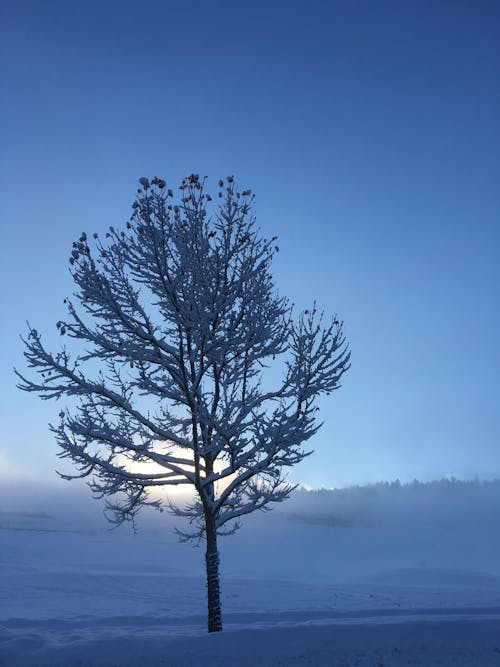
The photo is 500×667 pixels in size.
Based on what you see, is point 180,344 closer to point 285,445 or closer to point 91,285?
point 91,285

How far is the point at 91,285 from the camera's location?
11086 mm

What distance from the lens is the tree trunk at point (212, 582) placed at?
11391mm

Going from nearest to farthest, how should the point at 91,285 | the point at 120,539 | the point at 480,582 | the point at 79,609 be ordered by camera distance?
the point at 91,285
the point at 79,609
the point at 480,582
the point at 120,539

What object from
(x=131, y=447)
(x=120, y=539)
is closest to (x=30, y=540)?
(x=120, y=539)

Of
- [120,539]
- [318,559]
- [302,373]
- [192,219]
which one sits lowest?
[318,559]

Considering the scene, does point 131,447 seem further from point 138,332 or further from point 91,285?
point 91,285

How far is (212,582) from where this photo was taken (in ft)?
37.6

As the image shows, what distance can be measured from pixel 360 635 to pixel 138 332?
24.5ft

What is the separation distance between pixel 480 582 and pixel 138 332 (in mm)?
93271

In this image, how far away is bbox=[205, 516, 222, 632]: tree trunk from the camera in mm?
11391

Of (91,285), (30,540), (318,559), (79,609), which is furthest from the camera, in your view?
(318,559)

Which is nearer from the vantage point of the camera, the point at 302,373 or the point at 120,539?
the point at 302,373

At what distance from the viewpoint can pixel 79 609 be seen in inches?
1431

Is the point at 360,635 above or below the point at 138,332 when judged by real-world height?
below
